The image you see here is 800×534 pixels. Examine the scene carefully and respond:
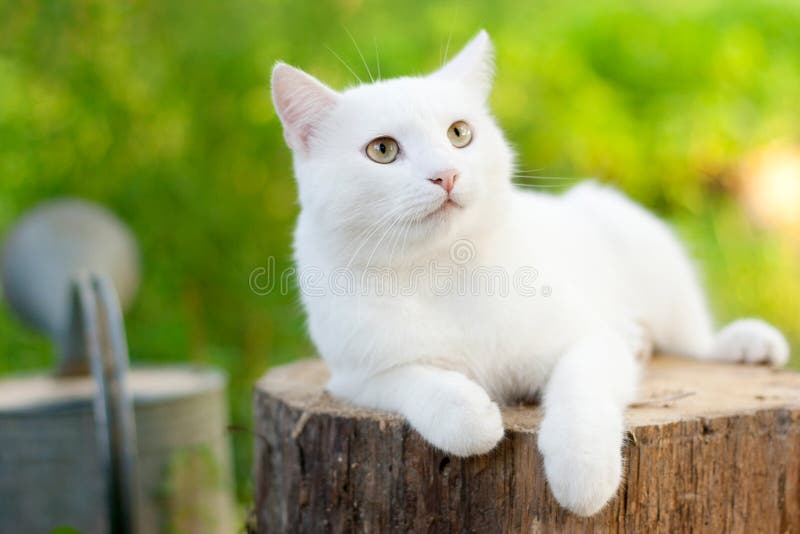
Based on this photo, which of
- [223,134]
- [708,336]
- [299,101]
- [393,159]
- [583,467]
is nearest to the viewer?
[583,467]

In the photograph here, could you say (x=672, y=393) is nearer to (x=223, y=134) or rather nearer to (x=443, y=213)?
(x=443, y=213)

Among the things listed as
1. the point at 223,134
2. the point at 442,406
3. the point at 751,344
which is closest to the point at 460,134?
the point at 442,406

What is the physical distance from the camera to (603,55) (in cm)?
574

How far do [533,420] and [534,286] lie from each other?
329 mm

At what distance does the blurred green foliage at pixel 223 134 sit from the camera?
142 inches

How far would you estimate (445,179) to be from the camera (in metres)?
1.59

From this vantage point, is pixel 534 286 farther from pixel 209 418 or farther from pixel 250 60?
pixel 250 60

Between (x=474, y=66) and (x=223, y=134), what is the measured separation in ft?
7.48

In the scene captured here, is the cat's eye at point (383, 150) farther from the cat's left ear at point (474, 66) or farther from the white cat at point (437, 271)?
the cat's left ear at point (474, 66)

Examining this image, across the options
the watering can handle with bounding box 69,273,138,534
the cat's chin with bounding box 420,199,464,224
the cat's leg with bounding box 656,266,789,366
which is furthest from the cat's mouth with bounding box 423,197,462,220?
the watering can handle with bounding box 69,273,138,534

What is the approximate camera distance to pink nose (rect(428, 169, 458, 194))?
159cm

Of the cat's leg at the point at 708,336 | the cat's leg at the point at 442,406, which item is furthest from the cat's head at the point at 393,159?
the cat's leg at the point at 708,336

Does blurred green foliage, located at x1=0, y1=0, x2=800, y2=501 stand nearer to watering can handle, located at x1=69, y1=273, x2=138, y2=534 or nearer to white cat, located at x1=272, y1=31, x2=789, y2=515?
watering can handle, located at x1=69, y1=273, x2=138, y2=534

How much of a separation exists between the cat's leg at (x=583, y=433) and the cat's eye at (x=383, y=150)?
57cm
